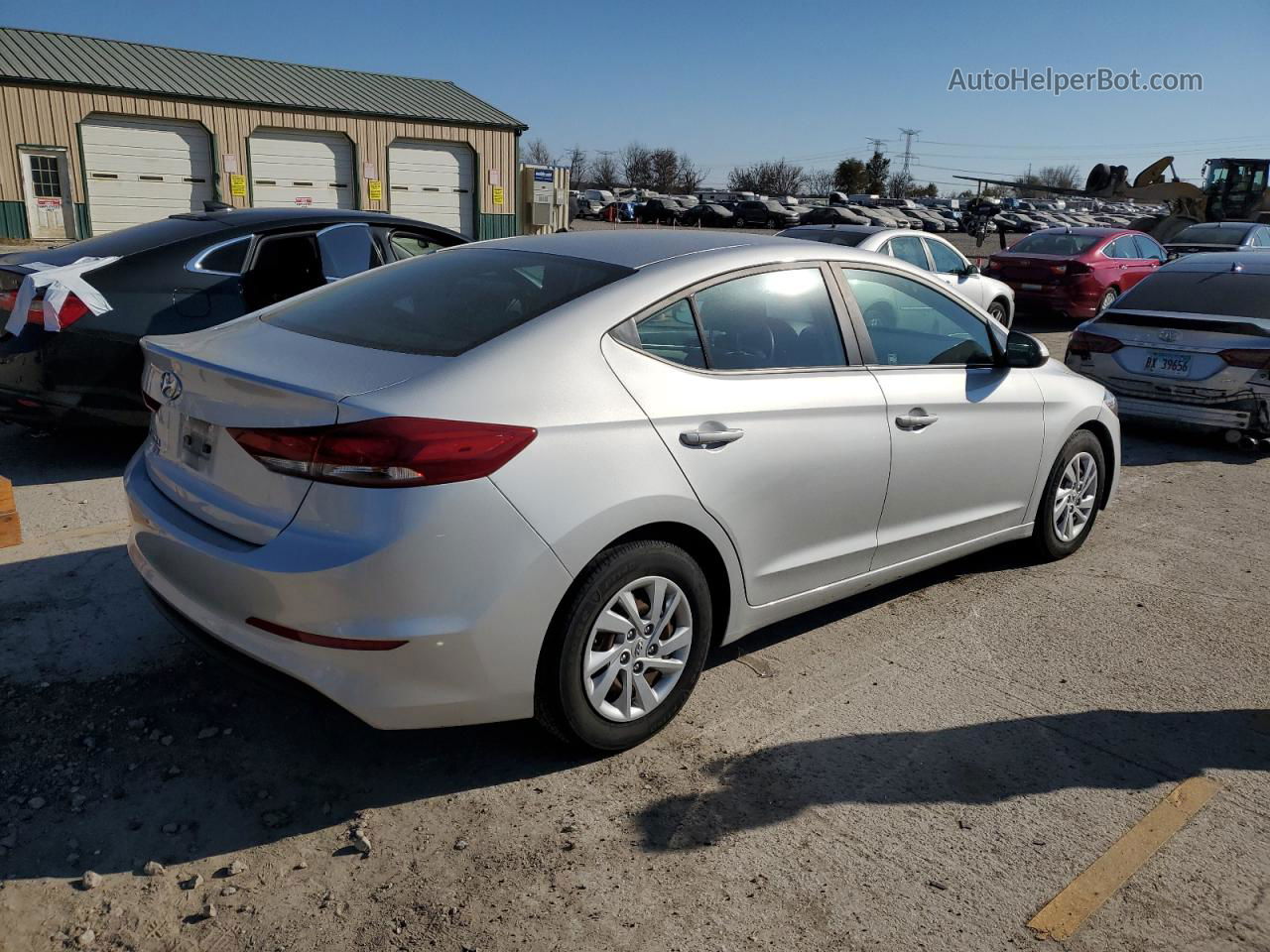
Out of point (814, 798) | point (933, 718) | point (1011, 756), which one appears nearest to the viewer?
point (814, 798)

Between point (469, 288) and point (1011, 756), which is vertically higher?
point (469, 288)

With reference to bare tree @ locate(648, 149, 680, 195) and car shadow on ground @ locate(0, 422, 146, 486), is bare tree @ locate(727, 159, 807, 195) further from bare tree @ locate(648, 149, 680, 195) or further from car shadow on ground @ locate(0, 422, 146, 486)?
car shadow on ground @ locate(0, 422, 146, 486)

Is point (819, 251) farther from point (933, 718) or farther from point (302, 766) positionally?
point (302, 766)

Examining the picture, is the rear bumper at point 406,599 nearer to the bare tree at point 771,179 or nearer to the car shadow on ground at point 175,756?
the car shadow on ground at point 175,756

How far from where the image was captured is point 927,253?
12.1 metres

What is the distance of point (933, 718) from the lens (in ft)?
12.0

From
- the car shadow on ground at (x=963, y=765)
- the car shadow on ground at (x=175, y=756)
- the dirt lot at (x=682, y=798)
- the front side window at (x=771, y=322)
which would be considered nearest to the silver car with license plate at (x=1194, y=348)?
the dirt lot at (x=682, y=798)

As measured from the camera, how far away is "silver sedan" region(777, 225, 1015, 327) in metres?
11.5

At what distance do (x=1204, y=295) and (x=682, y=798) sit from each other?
291 inches

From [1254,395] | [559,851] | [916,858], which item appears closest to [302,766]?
[559,851]

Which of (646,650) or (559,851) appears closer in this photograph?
(559,851)

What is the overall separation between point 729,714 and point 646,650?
1.83 ft

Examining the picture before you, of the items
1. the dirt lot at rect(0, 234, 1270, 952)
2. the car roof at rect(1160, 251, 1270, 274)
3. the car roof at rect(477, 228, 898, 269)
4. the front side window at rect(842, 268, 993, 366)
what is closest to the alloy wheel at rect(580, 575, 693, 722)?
the dirt lot at rect(0, 234, 1270, 952)

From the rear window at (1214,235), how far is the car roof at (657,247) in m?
18.7
